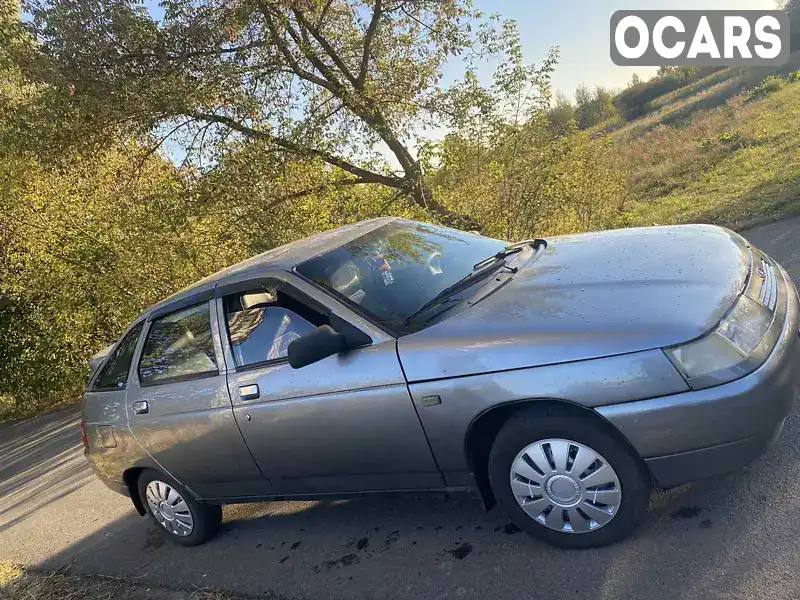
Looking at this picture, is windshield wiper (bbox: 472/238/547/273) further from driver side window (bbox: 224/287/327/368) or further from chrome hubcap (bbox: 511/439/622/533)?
chrome hubcap (bbox: 511/439/622/533)

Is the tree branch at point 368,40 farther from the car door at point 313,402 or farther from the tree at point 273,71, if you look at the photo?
the car door at point 313,402

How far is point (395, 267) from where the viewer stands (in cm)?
375

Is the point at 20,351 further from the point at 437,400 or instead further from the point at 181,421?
the point at 437,400

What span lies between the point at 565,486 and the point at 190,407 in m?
2.36

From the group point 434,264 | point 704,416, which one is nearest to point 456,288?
point 434,264

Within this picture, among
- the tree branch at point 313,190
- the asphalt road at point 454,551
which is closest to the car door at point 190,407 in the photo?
the asphalt road at point 454,551

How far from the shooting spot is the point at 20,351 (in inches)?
491

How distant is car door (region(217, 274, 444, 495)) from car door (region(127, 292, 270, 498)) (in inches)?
4.9

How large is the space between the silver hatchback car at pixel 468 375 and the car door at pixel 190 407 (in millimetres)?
15

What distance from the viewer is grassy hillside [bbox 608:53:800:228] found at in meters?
11.1

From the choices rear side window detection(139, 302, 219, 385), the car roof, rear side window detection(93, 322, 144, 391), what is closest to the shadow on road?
rear side window detection(93, 322, 144, 391)

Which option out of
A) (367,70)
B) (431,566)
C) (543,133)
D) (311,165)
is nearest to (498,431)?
(431,566)

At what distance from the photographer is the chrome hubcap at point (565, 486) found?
2.70 meters

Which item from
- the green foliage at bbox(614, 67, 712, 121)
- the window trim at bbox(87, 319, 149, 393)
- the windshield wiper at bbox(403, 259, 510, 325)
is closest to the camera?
the windshield wiper at bbox(403, 259, 510, 325)
